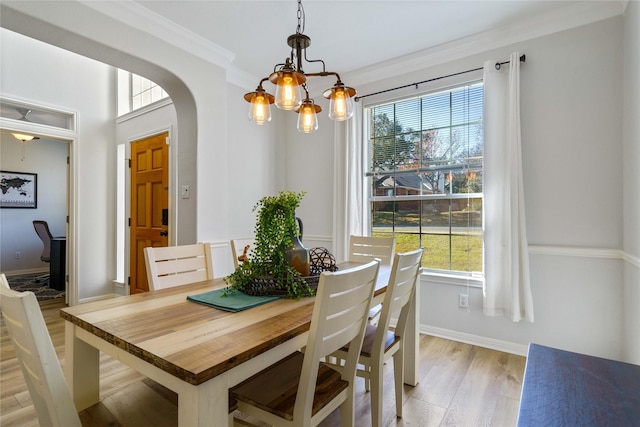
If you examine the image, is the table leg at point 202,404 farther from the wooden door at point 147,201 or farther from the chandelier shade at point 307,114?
the wooden door at point 147,201

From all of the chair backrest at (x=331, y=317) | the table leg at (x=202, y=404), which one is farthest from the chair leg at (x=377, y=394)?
the table leg at (x=202, y=404)

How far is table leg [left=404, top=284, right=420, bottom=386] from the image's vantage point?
2057mm

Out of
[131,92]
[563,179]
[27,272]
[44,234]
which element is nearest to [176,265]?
[563,179]

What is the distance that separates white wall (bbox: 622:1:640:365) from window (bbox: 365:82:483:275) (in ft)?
2.96

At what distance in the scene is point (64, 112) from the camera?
3730 millimetres

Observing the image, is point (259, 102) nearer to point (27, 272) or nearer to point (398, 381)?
point (398, 381)

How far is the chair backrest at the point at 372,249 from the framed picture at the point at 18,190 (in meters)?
6.78

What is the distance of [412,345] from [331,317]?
4.24 ft

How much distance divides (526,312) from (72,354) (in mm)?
2774

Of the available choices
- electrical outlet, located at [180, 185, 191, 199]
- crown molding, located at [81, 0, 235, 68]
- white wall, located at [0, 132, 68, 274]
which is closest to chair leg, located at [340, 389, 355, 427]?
electrical outlet, located at [180, 185, 191, 199]

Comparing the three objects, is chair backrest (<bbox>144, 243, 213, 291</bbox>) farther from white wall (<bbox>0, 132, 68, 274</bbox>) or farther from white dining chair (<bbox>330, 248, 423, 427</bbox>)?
white wall (<bbox>0, 132, 68, 274</bbox>)

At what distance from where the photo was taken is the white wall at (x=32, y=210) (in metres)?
5.86

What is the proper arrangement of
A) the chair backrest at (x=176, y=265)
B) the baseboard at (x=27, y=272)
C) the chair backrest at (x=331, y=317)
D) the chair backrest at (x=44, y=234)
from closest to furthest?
1. the chair backrest at (x=331, y=317)
2. the chair backrest at (x=176, y=265)
3. the chair backrest at (x=44, y=234)
4. the baseboard at (x=27, y=272)

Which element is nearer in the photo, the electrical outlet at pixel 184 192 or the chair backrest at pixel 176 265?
the chair backrest at pixel 176 265
